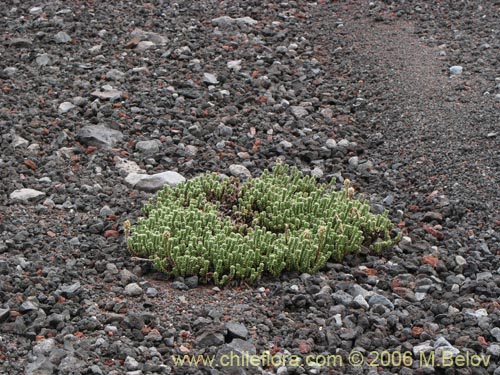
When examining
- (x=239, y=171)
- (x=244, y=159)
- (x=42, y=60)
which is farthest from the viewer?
(x=42, y=60)

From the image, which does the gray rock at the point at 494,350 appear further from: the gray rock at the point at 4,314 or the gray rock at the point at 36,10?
the gray rock at the point at 36,10

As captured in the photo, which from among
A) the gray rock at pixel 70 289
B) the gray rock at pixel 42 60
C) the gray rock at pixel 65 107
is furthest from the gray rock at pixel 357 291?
the gray rock at pixel 42 60

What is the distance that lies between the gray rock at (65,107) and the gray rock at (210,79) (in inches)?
59.5

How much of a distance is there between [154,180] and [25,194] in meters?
1.12

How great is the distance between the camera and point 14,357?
5137 mm

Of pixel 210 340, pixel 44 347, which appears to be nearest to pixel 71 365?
pixel 44 347

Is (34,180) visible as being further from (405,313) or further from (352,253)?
(405,313)

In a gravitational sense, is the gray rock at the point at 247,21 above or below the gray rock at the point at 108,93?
above

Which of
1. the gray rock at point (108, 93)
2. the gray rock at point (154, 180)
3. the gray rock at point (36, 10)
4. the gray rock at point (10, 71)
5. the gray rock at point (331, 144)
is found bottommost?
the gray rock at point (36, 10)

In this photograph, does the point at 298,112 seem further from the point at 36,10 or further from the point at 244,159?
the point at 36,10

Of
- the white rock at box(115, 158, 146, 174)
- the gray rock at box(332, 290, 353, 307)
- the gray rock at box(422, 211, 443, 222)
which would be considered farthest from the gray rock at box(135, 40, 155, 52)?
the gray rock at box(332, 290, 353, 307)

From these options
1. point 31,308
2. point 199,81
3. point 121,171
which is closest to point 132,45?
point 199,81

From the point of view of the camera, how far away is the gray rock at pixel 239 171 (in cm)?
768

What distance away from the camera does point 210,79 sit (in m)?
9.37
